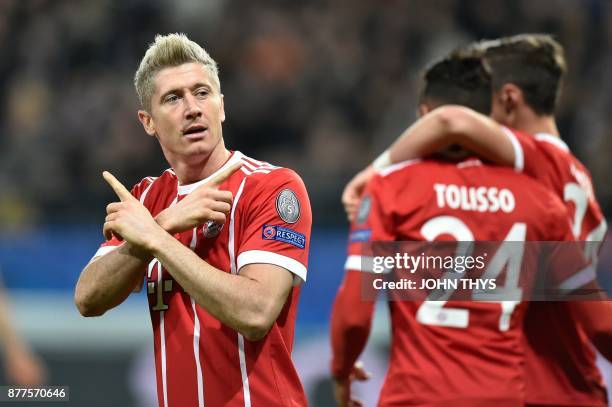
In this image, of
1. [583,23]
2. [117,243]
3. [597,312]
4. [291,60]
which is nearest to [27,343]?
[291,60]

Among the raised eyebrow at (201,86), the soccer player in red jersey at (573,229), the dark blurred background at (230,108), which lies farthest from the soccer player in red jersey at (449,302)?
the dark blurred background at (230,108)

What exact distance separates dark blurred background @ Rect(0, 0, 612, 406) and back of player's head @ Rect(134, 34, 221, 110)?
164 inches

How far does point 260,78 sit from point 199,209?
6.57m

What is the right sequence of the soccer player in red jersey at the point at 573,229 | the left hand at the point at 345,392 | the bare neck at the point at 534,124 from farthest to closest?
the bare neck at the point at 534,124 → the left hand at the point at 345,392 → the soccer player in red jersey at the point at 573,229

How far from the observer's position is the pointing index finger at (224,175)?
10.4 feet

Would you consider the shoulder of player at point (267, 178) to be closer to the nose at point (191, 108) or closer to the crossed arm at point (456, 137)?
the nose at point (191, 108)

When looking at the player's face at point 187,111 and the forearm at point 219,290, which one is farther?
the player's face at point 187,111

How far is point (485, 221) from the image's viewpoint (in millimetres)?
3793

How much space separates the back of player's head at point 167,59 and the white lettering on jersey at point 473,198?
0.97 m

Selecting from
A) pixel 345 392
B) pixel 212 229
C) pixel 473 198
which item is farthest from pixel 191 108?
pixel 345 392

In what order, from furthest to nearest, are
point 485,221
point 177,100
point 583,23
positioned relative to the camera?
point 583,23, point 485,221, point 177,100

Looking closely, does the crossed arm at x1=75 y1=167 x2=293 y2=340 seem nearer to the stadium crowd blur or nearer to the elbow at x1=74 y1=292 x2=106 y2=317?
the elbow at x1=74 y1=292 x2=106 y2=317

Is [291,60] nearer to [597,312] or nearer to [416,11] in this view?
[416,11]

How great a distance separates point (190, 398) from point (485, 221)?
135 cm
